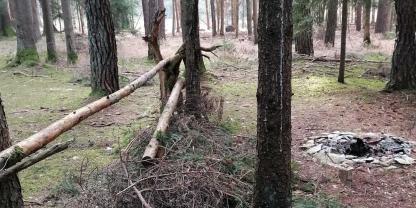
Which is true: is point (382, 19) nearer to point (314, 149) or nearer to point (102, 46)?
point (102, 46)

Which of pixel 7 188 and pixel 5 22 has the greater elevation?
pixel 5 22

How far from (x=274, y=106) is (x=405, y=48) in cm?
664

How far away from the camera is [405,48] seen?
8.70m

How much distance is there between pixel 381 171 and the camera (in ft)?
17.5

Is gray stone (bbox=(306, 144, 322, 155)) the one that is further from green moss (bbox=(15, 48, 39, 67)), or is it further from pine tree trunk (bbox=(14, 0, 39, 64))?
pine tree trunk (bbox=(14, 0, 39, 64))

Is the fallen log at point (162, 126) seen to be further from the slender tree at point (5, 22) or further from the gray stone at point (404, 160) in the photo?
the slender tree at point (5, 22)

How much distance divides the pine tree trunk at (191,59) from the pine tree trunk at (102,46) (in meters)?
2.79

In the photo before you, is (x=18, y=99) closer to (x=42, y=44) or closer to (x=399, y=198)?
(x=399, y=198)

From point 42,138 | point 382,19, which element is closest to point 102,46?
point 42,138

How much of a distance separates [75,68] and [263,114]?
472 inches

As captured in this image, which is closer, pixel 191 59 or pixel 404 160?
pixel 404 160

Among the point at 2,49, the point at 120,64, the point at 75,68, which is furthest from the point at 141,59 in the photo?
the point at 2,49

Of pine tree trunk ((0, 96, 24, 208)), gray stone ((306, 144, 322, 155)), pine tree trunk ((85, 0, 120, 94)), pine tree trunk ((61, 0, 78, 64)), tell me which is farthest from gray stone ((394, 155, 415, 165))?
pine tree trunk ((61, 0, 78, 64))

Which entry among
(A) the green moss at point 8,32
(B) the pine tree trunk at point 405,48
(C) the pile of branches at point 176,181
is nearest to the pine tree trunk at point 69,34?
(C) the pile of branches at point 176,181
